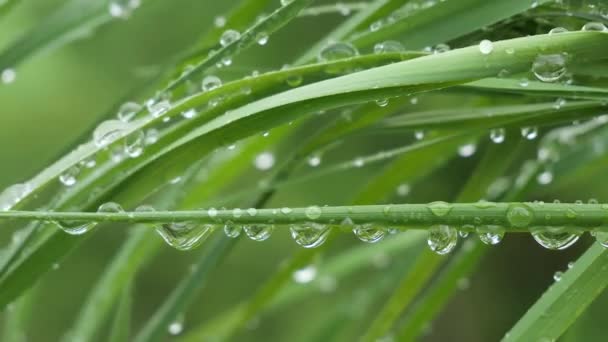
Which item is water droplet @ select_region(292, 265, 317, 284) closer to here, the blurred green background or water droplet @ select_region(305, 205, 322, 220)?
water droplet @ select_region(305, 205, 322, 220)

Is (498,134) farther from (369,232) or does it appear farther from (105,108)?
(105,108)

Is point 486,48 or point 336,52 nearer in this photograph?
point 486,48

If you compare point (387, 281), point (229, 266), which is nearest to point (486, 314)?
point (229, 266)

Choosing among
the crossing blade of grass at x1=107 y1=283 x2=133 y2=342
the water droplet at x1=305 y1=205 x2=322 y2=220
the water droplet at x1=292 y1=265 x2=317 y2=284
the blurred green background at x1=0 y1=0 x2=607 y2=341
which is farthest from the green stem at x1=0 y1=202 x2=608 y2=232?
the blurred green background at x1=0 y1=0 x2=607 y2=341

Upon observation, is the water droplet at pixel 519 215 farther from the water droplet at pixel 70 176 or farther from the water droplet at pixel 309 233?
the water droplet at pixel 70 176

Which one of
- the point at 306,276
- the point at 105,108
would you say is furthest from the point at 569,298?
the point at 105,108

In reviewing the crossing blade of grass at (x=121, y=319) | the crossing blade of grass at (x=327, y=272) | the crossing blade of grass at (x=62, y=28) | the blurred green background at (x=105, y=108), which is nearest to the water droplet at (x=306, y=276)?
the crossing blade of grass at (x=327, y=272)
